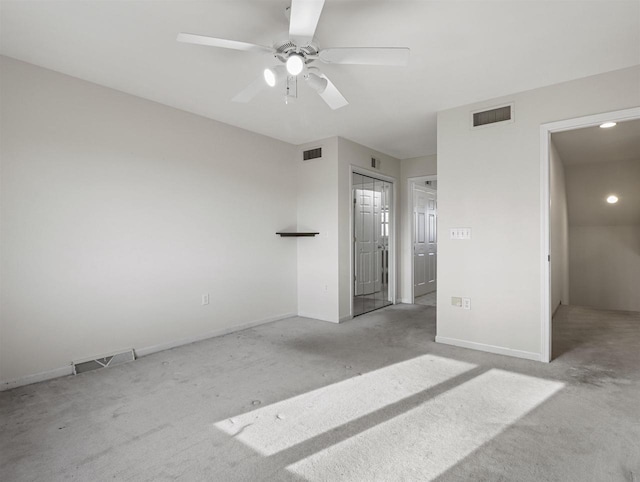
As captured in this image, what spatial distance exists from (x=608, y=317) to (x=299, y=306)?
4545mm

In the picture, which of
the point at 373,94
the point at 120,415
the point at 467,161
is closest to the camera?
the point at 120,415

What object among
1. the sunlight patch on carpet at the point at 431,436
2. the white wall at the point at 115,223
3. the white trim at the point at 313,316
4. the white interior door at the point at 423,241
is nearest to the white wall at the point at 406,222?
the white interior door at the point at 423,241

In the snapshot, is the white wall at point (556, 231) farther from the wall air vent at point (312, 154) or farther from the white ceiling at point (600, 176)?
the wall air vent at point (312, 154)

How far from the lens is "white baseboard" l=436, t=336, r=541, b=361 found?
3164 millimetres

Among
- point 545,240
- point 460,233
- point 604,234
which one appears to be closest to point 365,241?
point 460,233

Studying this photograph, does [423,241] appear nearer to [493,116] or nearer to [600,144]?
[600,144]

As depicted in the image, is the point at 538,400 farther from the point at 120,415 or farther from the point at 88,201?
the point at 88,201

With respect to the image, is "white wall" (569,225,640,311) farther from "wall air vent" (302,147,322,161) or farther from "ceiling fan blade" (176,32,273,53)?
"ceiling fan blade" (176,32,273,53)

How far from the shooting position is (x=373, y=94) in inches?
129

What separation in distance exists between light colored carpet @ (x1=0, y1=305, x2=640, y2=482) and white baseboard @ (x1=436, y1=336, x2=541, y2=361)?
4.3 inches

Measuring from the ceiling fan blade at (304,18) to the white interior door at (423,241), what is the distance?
14.9 feet

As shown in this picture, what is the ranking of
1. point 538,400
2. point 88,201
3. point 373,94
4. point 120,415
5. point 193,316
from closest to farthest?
point 120,415 < point 538,400 < point 88,201 < point 373,94 < point 193,316

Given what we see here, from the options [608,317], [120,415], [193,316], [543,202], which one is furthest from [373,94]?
[608,317]

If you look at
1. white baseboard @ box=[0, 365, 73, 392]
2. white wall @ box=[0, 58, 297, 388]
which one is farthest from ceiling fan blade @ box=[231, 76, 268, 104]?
white baseboard @ box=[0, 365, 73, 392]
